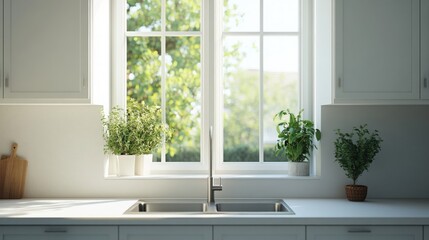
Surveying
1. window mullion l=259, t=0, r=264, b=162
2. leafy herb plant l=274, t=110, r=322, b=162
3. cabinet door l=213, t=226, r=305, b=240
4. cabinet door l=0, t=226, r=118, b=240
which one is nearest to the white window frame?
window mullion l=259, t=0, r=264, b=162

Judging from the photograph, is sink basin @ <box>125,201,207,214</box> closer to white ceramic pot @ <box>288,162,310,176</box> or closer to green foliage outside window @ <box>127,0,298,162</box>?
green foliage outside window @ <box>127,0,298,162</box>

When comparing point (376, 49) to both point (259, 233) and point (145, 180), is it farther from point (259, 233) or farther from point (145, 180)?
point (145, 180)

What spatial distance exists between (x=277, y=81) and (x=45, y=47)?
156 centimetres

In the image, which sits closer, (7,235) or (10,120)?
(7,235)

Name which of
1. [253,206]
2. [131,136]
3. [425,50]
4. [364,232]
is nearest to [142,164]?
[131,136]

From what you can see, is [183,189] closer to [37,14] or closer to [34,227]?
[34,227]

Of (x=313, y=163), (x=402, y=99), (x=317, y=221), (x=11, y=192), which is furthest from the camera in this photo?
(x=313, y=163)

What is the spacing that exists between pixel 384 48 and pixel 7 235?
92.8 inches

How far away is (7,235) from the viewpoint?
112 inches

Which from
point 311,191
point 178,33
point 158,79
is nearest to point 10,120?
point 158,79

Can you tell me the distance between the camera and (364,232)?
2.84 meters

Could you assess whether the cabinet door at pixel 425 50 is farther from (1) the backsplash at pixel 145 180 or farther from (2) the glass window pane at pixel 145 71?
(2) the glass window pane at pixel 145 71

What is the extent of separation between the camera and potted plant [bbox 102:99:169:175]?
3.51 meters

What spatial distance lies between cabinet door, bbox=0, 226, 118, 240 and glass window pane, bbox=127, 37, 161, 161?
1.01 m
